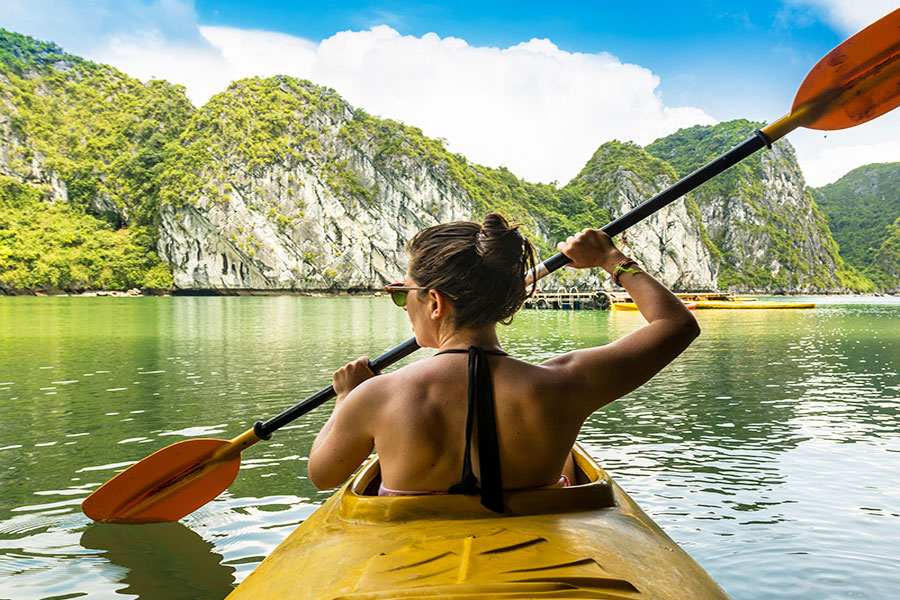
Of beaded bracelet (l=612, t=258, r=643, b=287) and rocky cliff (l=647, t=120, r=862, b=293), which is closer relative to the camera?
beaded bracelet (l=612, t=258, r=643, b=287)

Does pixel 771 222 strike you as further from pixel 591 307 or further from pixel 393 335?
pixel 393 335

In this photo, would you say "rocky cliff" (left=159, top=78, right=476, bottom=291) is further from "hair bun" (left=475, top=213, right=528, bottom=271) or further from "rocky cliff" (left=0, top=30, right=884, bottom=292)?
"hair bun" (left=475, top=213, right=528, bottom=271)

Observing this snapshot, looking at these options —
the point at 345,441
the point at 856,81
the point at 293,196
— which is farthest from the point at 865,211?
the point at 345,441

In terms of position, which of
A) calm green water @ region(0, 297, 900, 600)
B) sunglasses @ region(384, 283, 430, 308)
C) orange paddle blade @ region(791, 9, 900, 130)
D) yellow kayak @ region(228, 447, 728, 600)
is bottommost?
calm green water @ region(0, 297, 900, 600)

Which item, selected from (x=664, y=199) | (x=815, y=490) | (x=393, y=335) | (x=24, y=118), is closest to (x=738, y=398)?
(x=815, y=490)

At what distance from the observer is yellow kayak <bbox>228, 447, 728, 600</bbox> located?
133 centimetres

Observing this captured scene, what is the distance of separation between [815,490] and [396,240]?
89.8 meters

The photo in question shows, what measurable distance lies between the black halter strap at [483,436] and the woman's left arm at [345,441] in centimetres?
28

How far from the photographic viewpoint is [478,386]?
1624mm

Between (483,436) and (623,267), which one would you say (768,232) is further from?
(483,436)

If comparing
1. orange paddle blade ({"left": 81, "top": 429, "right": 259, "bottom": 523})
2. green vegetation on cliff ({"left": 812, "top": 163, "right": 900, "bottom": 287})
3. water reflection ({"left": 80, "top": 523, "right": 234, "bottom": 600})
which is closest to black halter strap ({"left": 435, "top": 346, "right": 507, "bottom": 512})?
water reflection ({"left": 80, "top": 523, "right": 234, "bottom": 600})

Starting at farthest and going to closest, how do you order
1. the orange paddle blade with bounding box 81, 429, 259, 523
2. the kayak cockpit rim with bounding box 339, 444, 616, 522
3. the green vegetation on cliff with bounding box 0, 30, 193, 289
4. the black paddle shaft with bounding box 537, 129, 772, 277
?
the green vegetation on cliff with bounding box 0, 30, 193, 289 → the orange paddle blade with bounding box 81, 429, 259, 523 → the black paddle shaft with bounding box 537, 129, 772, 277 → the kayak cockpit rim with bounding box 339, 444, 616, 522

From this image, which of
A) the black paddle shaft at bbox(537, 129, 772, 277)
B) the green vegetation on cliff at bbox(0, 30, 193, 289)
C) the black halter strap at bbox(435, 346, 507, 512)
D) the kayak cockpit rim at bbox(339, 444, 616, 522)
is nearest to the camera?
the black halter strap at bbox(435, 346, 507, 512)

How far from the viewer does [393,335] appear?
20656 millimetres
